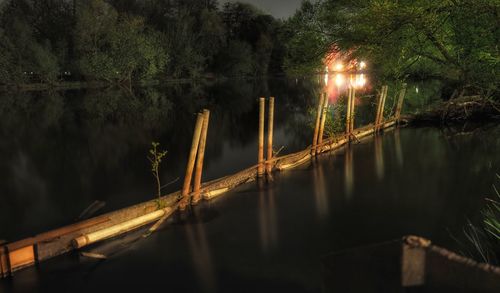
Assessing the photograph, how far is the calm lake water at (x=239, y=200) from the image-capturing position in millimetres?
9375

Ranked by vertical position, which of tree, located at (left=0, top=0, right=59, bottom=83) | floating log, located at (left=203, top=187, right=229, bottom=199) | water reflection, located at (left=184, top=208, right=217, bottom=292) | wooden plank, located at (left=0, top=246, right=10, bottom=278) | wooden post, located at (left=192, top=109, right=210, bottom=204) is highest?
tree, located at (left=0, top=0, right=59, bottom=83)

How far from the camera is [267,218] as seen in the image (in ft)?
42.4

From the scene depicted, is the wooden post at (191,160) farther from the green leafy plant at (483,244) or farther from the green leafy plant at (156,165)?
the green leafy plant at (483,244)

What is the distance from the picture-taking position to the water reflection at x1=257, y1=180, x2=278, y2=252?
11164 mm

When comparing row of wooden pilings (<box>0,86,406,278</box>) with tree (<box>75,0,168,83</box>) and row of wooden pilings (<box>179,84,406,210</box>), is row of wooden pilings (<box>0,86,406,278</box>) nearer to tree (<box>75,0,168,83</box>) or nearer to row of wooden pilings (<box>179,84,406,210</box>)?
row of wooden pilings (<box>179,84,406,210</box>)

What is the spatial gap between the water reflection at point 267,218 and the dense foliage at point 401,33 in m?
6.90

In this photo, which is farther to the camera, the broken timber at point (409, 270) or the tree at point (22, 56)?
the tree at point (22, 56)

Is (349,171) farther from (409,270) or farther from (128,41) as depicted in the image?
(128,41)

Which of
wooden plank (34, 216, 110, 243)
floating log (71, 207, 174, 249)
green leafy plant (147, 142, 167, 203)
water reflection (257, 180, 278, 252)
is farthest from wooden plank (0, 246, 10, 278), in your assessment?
water reflection (257, 180, 278, 252)

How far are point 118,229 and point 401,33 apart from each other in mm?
11579

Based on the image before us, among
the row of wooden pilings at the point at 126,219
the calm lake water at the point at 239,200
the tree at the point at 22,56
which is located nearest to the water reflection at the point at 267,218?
the calm lake water at the point at 239,200

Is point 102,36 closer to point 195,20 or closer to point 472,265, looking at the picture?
point 195,20

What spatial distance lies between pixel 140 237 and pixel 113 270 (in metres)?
1.56

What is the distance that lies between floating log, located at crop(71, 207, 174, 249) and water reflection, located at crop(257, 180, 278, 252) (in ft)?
9.05
